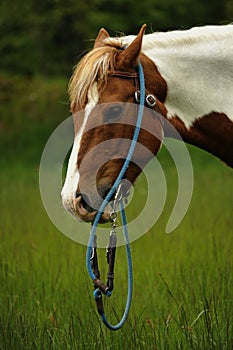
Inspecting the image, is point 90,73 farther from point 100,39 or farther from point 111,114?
point 100,39

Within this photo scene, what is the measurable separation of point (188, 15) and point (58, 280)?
61.6 feet

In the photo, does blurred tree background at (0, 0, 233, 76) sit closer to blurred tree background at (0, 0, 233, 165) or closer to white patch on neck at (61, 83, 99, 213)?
blurred tree background at (0, 0, 233, 165)

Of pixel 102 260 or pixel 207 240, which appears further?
pixel 207 240

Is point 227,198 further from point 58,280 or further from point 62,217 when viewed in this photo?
point 58,280

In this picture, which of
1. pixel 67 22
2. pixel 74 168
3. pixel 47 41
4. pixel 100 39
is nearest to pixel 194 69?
pixel 100 39

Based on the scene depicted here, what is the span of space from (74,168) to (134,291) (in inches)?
74.2

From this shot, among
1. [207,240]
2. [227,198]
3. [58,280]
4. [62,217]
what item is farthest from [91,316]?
[227,198]

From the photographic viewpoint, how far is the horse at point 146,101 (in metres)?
2.79

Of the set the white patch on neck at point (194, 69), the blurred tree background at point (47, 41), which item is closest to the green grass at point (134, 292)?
the white patch on neck at point (194, 69)

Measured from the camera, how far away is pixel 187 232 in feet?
20.1

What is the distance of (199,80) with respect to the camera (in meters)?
3.05

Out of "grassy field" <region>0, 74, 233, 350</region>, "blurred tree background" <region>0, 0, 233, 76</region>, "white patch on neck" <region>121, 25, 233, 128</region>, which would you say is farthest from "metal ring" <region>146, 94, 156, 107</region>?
"blurred tree background" <region>0, 0, 233, 76</region>

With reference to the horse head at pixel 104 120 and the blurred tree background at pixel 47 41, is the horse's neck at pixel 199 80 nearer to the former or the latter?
the horse head at pixel 104 120

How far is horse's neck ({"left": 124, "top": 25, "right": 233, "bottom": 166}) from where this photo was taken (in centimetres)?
301
